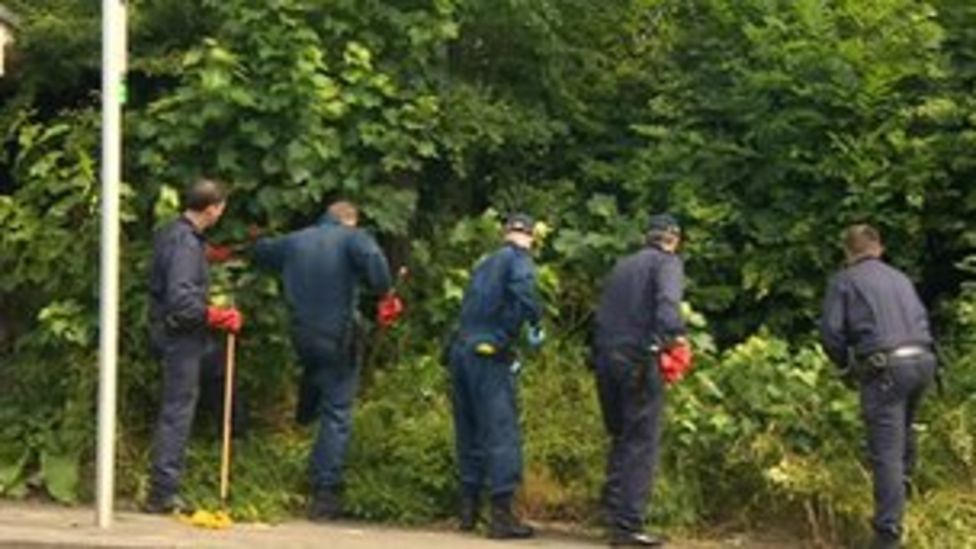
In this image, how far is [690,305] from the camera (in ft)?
38.9

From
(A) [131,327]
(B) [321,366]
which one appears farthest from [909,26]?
(A) [131,327]

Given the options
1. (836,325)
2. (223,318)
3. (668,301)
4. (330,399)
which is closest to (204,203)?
(223,318)

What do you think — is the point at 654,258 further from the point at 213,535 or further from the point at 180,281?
the point at 213,535

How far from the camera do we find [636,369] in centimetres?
977

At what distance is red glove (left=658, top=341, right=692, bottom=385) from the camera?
9.58 meters

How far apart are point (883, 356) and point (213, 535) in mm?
3889

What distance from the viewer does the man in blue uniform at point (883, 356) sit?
9500mm

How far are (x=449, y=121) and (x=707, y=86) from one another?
2063 millimetres

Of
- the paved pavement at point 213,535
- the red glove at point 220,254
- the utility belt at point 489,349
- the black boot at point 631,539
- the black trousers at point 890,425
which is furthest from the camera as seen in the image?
the red glove at point 220,254

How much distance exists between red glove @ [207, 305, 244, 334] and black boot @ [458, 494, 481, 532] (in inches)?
70.1

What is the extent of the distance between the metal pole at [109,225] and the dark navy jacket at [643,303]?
2812mm

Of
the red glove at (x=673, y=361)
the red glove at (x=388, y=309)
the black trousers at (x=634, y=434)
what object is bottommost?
the black trousers at (x=634, y=434)

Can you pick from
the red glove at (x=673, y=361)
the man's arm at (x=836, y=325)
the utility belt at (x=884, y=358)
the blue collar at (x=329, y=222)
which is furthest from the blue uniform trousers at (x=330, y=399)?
the utility belt at (x=884, y=358)

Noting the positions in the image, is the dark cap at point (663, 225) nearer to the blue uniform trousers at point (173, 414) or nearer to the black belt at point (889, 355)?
the black belt at point (889, 355)
